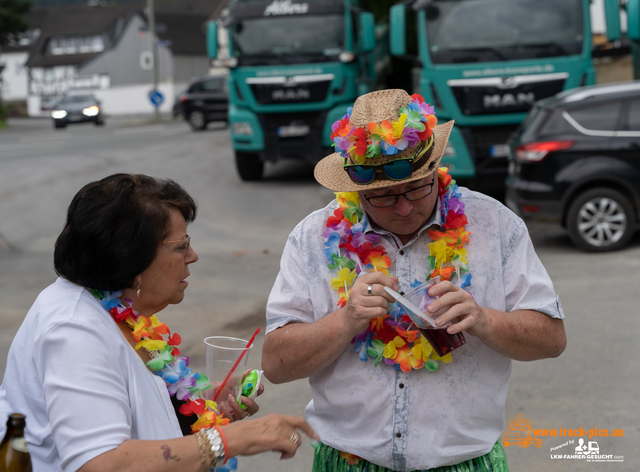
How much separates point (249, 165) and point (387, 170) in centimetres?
1216

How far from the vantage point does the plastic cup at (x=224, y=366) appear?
2.43m

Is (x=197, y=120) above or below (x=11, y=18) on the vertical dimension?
below

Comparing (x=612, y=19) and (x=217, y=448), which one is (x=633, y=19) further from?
(x=217, y=448)

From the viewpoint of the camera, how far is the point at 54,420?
1814 mm

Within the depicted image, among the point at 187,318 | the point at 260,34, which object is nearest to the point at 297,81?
the point at 260,34

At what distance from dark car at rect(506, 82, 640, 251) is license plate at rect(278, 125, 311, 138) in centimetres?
474

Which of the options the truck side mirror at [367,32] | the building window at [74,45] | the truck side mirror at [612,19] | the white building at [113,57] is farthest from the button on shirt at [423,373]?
the building window at [74,45]

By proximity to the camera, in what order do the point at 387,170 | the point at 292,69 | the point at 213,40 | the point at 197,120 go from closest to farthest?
1. the point at 387,170
2. the point at 292,69
3. the point at 213,40
4. the point at 197,120

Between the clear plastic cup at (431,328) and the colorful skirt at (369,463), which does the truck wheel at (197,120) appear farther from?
the clear plastic cup at (431,328)

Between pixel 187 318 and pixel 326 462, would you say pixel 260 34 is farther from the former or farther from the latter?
pixel 326 462

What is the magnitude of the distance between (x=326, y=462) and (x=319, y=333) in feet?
1.78

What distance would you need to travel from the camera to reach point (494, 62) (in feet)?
33.9

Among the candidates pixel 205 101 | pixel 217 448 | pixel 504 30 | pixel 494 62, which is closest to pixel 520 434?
pixel 217 448

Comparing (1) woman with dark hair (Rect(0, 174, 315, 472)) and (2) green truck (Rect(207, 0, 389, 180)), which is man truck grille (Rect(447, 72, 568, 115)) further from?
(1) woman with dark hair (Rect(0, 174, 315, 472))
